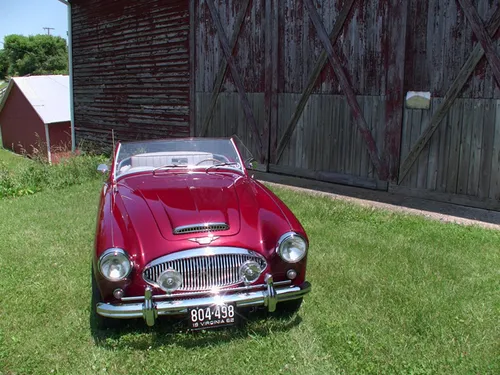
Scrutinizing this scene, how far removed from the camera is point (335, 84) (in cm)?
882

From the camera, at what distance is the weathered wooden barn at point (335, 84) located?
7016 mm

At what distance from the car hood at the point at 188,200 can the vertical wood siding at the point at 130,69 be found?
820 cm

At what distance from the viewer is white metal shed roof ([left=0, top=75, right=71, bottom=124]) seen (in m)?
23.6

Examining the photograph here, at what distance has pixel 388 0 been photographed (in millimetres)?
7816

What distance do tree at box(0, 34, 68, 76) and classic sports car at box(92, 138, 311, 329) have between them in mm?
71712

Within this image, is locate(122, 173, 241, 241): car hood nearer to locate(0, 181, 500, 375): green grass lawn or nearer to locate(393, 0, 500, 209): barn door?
locate(0, 181, 500, 375): green grass lawn

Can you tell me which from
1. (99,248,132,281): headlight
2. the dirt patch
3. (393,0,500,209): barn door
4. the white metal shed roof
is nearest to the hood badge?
(99,248,132,281): headlight

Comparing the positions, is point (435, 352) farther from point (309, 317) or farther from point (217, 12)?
point (217, 12)

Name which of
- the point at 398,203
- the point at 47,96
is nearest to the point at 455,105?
the point at 398,203

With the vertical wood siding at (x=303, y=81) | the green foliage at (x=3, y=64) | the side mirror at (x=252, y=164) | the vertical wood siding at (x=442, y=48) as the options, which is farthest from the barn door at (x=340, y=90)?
the green foliage at (x=3, y=64)

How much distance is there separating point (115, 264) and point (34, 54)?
76348 millimetres

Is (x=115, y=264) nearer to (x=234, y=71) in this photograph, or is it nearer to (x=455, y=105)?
(x=455, y=105)

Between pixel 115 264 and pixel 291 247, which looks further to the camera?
pixel 291 247

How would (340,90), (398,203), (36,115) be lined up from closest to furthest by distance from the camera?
(398,203), (340,90), (36,115)
